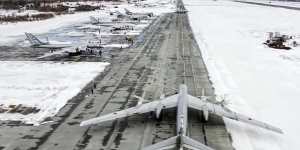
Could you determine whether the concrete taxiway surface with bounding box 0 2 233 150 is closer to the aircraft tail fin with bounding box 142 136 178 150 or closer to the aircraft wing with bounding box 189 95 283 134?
the aircraft wing with bounding box 189 95 283 134

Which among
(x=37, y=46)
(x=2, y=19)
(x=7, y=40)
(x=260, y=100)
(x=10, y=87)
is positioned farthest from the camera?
(x=2, y=19)

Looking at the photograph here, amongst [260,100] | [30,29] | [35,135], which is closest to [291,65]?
[260,100]

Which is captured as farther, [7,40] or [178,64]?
[7,40]

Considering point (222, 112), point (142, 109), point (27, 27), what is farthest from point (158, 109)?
point (27, 27)

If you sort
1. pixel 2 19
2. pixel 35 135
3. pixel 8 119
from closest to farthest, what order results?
pixel 35 135, pixel 8 119, pixel 2 19

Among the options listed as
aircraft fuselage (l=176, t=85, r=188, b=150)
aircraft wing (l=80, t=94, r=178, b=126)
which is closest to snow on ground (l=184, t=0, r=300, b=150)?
aircraft fuselage (l=176, t=85, r=188, b=150)

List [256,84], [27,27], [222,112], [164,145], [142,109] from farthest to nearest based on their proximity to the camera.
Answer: [27,27] < [256,84] < [142,109] < [222,112] < [164,145]

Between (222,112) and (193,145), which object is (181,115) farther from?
(193,145)

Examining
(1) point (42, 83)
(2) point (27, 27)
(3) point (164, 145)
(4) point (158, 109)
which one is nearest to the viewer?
(3) point (164, 145)

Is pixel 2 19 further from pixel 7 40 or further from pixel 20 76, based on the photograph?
pixel 20 76
